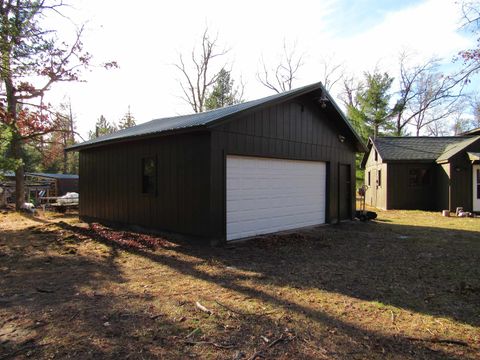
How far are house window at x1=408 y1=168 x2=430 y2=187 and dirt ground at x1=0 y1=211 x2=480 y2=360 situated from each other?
33.1 ft

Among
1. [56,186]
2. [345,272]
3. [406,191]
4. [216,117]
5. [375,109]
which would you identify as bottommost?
[345,272]

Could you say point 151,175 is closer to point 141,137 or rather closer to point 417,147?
point 141,137

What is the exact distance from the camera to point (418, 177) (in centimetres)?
1753

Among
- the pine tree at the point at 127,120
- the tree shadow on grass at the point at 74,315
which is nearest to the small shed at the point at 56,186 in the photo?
the tree shadow on grass at the point at 74,315

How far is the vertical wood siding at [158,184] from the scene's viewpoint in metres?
7.55

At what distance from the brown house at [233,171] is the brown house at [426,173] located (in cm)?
517

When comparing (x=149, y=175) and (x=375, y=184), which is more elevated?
Result: (x=149, y=175)

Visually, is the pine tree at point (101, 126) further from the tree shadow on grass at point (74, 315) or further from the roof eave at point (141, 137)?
the tree shadow on grass at point (74, 315)

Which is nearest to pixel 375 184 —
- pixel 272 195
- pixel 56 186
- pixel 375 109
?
pixel 375 109

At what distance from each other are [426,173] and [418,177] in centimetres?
45

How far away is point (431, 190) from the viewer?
57.2ft

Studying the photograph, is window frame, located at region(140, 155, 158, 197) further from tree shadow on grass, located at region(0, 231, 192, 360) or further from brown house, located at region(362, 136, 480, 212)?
brown house, located at region(362, 136, 480, 212)

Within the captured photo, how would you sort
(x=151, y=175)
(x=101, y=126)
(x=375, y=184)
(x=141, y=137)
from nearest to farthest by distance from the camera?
(x=141, y=137) < (x=151, y=175) < (x=375, y=184) < (x=101, y=126)

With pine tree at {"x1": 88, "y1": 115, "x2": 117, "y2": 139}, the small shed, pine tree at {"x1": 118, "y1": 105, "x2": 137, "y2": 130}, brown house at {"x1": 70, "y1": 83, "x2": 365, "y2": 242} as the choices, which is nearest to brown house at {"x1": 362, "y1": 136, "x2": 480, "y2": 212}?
brown house at {"x1": 70, "y1": 83, "x2": 365, "y2": 242}
